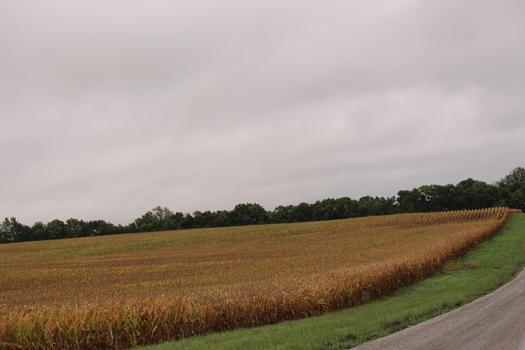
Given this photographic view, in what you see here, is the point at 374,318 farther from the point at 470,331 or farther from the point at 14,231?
the point at 14,231

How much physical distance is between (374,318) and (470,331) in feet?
11.7

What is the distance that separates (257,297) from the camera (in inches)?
696

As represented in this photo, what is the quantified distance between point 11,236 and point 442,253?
11741cm

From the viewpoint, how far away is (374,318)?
52.1ft

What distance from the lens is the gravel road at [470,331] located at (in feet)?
37.5

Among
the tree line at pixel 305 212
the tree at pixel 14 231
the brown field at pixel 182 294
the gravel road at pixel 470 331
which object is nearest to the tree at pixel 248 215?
the tree line at pixel 305 212

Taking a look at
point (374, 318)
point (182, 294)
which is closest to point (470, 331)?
point (374, 318)

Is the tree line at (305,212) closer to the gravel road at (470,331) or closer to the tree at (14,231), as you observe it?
the tree at (14,231)

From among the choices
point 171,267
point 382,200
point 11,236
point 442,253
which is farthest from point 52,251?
point 382,200

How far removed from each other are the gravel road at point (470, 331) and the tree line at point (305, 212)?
380 feet

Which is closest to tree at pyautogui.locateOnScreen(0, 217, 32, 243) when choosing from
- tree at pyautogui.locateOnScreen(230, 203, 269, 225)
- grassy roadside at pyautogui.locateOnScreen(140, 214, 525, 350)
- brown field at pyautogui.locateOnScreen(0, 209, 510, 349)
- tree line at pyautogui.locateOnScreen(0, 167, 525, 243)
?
tree line at pyautogui.locateOnScreen(0, 167, 525, 243)

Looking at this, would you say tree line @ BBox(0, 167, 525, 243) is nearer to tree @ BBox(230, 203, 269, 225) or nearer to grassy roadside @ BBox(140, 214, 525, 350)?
tree @ BBox(230, 203, 269, 225)

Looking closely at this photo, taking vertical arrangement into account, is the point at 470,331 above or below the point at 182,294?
below

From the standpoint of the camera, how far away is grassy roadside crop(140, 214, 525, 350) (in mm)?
12945
